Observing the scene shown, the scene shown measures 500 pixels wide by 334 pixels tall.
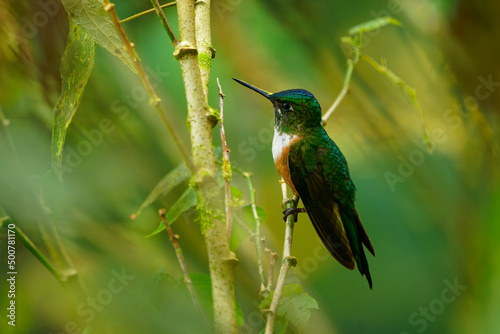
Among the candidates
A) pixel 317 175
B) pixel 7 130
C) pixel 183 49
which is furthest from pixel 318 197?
pixel 7 130

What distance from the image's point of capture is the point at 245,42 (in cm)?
145

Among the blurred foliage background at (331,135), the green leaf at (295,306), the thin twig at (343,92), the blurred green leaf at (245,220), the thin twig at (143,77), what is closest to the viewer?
the thin twig at (143,77)

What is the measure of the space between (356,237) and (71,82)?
0.52 metres

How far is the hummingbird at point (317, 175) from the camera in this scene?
0.80m

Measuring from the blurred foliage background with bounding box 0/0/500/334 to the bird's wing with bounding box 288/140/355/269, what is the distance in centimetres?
33

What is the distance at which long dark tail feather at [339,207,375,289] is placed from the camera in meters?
0.75

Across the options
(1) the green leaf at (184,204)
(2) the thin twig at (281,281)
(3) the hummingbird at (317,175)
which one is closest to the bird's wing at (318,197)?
(3) the hummingbird at (317,175)

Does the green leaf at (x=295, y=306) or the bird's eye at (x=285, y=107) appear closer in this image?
the green leaf at (x=295, y=306)

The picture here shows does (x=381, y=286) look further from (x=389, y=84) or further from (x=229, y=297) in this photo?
(x=229, y=297)

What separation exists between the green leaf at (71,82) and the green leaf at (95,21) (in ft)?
0.07

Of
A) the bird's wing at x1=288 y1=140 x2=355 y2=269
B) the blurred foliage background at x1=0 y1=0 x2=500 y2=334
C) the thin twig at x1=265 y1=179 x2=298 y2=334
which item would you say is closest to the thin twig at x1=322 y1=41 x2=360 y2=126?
the bird's wing at x1=288 y1=140 x2=355 y2=269

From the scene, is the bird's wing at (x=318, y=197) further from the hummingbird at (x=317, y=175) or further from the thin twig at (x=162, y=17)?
the thin twig at (x=162, y=17)

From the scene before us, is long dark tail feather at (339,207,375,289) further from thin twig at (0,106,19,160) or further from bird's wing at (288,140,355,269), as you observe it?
thin twig at (0,106,19,160)

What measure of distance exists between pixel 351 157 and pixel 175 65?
2.07ft
